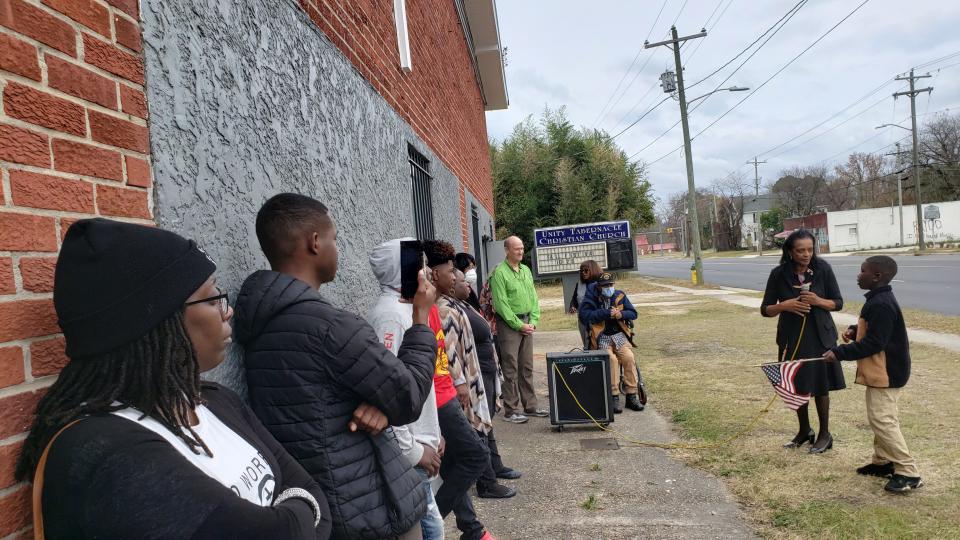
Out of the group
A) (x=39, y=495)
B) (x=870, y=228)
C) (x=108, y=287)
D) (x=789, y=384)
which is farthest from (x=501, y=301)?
(x=870, y=228)

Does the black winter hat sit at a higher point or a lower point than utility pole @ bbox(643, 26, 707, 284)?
lower

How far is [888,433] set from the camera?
4.21 m

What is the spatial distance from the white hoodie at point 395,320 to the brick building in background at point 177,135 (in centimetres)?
44

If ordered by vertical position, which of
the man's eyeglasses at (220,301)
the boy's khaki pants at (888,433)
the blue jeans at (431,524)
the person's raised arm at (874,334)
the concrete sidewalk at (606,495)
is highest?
the man's eyeglasses at (220,301)

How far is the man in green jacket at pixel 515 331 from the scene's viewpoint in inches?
263

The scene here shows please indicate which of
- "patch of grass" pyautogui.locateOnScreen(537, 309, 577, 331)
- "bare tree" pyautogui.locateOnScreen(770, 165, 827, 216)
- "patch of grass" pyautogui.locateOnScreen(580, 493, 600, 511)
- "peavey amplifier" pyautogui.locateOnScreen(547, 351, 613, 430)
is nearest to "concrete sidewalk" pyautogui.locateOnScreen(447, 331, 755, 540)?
"patch of grass" pyautogui.locateOnScreen(580, 493, 600, 511)

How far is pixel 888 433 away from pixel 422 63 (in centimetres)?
520

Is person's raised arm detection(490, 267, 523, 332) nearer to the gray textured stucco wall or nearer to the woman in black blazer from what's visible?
the woman in black blazer

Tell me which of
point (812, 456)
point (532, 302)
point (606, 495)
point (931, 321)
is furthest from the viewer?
point (931, 321)

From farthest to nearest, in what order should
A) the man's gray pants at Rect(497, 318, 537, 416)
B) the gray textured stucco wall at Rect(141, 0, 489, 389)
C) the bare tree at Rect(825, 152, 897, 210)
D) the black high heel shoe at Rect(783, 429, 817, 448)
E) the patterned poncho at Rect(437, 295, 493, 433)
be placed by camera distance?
1. the bare tree at Rect(825, 152, 897, 210)
2. the man's gray pants at Rect(497, 318, 537, 416)
3. the black high heel shoe at Rect(783, 429, 817, 448)
4. the patterned poncho at Rect(437, 295, 493, 433)
5. the gray textured stucco wall at Rect(141, 0, 489, 389)

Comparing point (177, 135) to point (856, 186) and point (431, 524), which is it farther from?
point (856, 186)

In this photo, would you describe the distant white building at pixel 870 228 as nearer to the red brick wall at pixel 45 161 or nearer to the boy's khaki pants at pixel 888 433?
the boy's khaki pants at pixel 888 433

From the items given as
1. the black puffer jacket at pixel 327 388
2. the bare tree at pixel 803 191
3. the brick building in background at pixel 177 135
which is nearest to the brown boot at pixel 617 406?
the brick building in background at pixel 177 135

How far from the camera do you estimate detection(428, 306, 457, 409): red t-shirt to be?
3.28m
